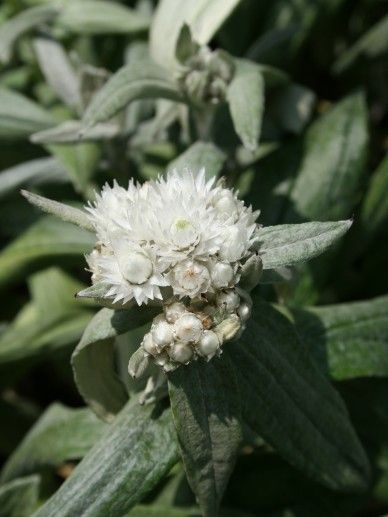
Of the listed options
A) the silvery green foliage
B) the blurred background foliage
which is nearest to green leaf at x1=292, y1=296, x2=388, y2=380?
the blurred background foliage

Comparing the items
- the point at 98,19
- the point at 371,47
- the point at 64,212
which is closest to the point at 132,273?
the point at 64,212

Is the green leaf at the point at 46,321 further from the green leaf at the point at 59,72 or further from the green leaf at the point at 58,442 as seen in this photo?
the green leaf at the point at 59,72

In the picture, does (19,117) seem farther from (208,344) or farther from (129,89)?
(208,344)

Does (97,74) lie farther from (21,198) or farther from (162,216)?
(162,216)

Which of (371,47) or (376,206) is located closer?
(376,206)

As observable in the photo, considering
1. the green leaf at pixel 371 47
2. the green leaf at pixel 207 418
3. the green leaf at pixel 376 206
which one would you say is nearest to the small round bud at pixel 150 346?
the green leaf at pixel 207 418
